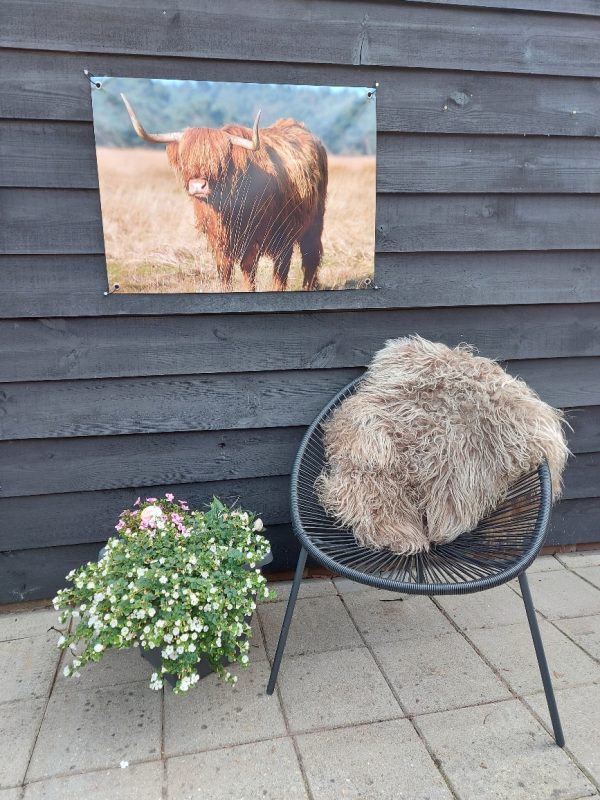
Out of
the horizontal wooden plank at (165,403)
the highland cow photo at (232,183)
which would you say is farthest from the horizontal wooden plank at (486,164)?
the horizontal wooden plank at (165,403)

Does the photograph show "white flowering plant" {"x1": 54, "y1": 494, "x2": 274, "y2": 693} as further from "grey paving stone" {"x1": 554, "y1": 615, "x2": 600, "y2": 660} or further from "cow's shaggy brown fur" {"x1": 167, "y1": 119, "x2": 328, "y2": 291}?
"grey paving stone" {"x1": 554, "y1": 615, "x2": 600, "y2": 660}

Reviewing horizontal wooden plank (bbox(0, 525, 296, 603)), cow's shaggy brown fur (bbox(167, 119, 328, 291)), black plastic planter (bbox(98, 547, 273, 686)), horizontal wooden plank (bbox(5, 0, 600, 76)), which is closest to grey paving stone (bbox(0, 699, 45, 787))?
black plastic planter (bbox(98, 547, 273, 686))

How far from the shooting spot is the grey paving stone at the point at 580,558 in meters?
2.15

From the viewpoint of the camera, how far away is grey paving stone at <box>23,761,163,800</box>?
1227 millimetres

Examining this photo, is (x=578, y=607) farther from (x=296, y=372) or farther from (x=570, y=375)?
(x=296, y=372)

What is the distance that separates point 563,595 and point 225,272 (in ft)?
5.14

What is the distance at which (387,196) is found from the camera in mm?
1790

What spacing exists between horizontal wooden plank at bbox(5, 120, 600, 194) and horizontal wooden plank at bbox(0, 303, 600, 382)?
39cm

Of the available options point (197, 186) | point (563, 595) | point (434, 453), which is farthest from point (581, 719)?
point (197, 186)

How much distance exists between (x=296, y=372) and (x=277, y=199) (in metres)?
0.54

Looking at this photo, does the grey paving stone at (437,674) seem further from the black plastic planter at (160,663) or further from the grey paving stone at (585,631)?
the black plastic planter at (160,663)

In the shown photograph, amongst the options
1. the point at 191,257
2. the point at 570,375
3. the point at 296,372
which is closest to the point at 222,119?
the point at 191,257

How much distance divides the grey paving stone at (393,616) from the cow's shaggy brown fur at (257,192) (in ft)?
3.60

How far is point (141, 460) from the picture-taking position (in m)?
1.84
